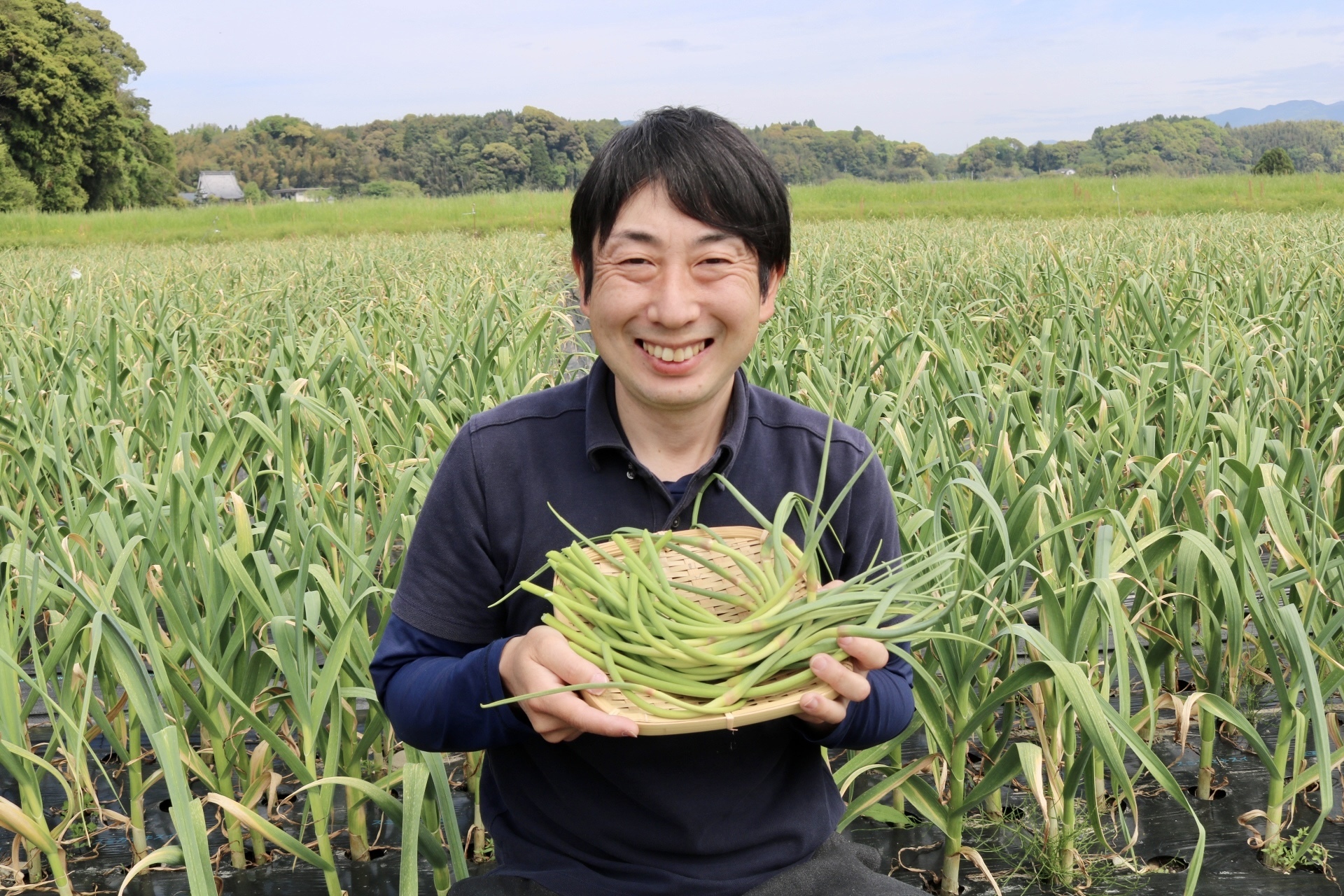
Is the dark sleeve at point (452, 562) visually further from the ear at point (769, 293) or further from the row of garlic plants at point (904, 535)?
the ear at point (769, 293)

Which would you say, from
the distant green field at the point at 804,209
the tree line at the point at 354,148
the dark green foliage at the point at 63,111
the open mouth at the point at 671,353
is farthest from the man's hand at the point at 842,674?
the dark green foliage at the point at 63,111

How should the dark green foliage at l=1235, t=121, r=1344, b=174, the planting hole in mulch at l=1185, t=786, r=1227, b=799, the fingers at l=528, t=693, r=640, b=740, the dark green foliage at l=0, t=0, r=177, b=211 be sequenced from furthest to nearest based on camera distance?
the dark green foliage at l=1235, t=121, r=1344, b=174 < the dark green foliage at l=0, t=0, r=177, b=211 < the planting hole in mulch at l=1185, t=786, r=1227, b=799 < the fingers at l=528, t=693, r=640, b=740

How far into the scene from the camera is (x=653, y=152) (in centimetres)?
106

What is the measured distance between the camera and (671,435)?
1167 millimetres

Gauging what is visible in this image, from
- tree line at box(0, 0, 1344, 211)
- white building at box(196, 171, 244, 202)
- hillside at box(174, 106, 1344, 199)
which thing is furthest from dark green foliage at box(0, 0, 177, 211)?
white building at box(196, 171, 244, 202)

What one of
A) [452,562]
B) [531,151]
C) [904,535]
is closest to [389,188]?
[531,151]

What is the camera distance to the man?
104 cm

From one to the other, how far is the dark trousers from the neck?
0.44 m

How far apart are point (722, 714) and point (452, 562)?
40 cm

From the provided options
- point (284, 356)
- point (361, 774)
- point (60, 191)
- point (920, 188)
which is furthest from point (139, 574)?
point (60, 191)

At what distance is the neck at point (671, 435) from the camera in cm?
116

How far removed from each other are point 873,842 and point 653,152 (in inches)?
41.5

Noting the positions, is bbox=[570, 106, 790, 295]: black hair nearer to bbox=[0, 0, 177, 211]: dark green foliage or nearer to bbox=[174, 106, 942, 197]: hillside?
bbox=[0, 0, 177, 211]: dark green foliage

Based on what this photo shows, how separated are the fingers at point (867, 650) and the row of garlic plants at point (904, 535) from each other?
26cm
